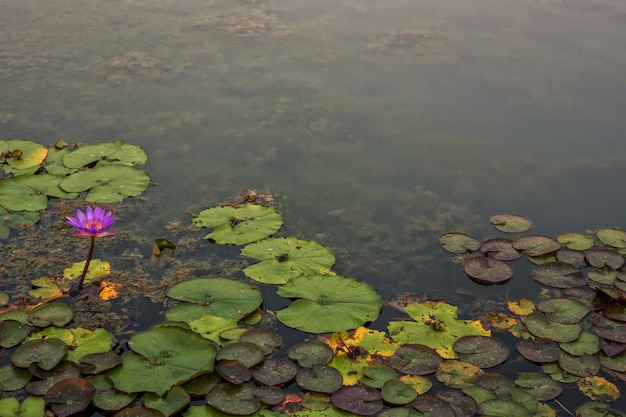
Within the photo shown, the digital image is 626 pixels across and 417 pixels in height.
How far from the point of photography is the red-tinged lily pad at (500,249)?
289cm

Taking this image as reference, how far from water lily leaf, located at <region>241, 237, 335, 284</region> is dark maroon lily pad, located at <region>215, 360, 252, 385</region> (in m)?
0.50

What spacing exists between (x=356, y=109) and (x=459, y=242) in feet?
4.13

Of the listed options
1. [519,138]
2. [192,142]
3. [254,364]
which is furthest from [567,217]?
[192,142]

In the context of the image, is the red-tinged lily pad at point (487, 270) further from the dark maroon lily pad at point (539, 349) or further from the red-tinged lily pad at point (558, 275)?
the dark maroon lily pad at point (539, 349)

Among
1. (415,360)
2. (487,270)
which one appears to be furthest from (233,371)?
(487,270)

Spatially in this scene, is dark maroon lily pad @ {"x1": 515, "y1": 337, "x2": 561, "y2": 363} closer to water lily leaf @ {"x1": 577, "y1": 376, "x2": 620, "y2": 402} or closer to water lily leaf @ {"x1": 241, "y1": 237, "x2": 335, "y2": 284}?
water lily leaf @ {"x1": 577, "y1": 376, "x2": 620, "y2": 402}

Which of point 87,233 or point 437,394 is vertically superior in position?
point 87,233

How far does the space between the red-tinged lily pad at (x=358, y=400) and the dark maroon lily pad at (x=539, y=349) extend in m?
0.58

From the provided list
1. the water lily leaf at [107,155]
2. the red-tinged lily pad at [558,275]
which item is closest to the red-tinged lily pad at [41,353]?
the water lily leaf at [107,155]

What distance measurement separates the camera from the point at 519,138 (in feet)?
12.1

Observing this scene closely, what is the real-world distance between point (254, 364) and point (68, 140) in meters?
1.99

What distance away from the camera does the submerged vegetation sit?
217 cm

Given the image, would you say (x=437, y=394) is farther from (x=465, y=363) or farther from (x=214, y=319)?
(x=214, y=319)

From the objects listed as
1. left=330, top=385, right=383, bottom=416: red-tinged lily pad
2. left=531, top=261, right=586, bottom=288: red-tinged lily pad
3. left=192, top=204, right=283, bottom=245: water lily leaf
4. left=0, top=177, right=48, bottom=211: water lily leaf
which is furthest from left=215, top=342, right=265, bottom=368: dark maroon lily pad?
left=0, top=177, right=48, bottom=211: water lily leaf
